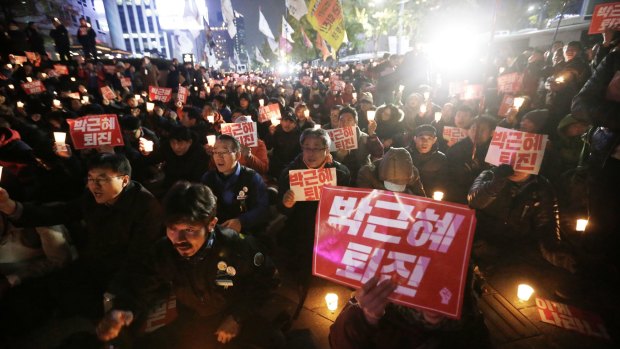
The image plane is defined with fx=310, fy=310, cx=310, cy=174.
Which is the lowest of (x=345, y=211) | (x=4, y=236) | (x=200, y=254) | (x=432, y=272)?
(x=4, y=236)

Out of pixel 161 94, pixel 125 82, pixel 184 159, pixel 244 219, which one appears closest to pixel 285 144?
pixel 184 159

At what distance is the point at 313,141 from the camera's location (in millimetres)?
3943

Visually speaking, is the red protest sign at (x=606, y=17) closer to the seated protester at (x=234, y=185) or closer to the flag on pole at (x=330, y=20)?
the seated protester at (x=234, y=185)

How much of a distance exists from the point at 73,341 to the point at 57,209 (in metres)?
1.38

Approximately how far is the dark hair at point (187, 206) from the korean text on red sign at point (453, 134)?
5497 mm

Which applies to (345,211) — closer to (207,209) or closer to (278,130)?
(207,209)

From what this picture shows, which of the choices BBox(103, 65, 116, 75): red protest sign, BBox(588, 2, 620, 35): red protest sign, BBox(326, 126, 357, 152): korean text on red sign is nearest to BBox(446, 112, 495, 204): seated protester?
BBox(326, 126, 357, 152): korean text on red sign

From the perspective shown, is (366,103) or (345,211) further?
(366,103)

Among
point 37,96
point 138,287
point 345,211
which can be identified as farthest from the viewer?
point 37,96

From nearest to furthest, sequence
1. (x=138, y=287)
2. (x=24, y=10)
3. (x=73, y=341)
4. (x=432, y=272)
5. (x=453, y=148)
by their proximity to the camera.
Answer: (x=432, y=272)
(x=138, y=287)
(x=73, y=341)
(x=453, y=148)
(x=24, y=10)

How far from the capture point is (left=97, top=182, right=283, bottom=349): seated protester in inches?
90.3

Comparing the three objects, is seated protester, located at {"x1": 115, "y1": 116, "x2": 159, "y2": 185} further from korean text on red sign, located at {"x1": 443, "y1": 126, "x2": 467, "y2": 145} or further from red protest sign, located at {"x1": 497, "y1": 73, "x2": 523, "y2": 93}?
red protest sign, located at {"x1": 497, "y1": 73, "x2": 523, "y2": 93}

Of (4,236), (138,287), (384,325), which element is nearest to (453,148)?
(384,325)

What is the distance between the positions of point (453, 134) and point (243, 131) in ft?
13.8
